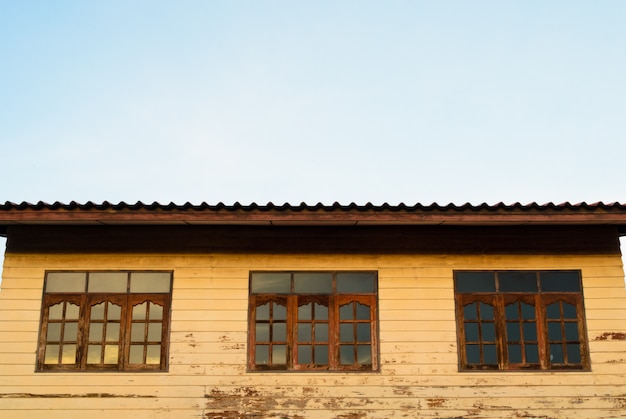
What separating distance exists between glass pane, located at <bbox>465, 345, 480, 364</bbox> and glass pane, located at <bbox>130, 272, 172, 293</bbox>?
13.6 feet

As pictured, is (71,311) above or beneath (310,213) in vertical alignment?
beneath

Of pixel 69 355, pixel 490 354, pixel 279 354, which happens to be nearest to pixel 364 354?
pixel 279 354

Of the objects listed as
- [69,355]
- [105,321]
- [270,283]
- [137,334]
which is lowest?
[69,355]

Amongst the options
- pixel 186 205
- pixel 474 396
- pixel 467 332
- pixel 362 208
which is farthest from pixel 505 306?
pixel 186 205

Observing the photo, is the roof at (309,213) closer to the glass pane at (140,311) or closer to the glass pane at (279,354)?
the glass pane at (140,311)

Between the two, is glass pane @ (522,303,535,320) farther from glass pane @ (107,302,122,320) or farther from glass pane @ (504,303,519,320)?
glass pane @ (107,302,122,320)

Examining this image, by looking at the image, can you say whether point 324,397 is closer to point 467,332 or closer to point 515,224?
point 467,332

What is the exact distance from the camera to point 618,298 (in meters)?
9.27

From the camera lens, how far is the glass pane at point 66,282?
9.36m

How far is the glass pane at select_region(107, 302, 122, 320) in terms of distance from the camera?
9273 mm

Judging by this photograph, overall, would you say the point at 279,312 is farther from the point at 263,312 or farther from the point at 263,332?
the point at 263,332

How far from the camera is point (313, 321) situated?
363 inches

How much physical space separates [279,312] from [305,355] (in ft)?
2.21

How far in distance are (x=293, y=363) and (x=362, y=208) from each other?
7.63 ft
